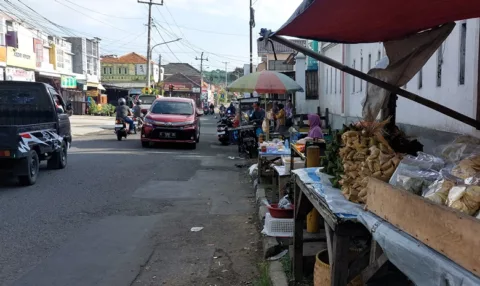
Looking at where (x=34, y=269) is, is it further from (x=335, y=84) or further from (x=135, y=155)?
(x=335, y=84)

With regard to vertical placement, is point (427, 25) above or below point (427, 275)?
above

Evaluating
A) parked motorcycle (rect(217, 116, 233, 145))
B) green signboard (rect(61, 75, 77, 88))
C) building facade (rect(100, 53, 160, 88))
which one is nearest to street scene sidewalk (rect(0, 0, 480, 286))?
parked motorcycle (rect(217, 116, 233, 145))

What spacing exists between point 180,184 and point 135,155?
4.72 m

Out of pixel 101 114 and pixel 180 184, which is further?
pixel 101 114

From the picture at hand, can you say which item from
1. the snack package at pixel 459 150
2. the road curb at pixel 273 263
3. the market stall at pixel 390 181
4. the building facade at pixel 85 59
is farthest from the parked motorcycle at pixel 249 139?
the building facade at pixel 85 59

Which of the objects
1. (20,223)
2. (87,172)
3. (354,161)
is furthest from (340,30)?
(87,172)

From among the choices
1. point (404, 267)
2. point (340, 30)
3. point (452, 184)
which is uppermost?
point (340, 30)

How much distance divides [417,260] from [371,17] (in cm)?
187

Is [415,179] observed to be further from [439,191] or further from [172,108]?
[172,108]

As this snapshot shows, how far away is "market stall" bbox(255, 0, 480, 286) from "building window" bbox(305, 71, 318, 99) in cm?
1647

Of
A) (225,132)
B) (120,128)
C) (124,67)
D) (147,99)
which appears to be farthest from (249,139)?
(124,67)

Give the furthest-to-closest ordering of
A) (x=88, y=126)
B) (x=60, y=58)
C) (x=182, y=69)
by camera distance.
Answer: (x=182, y=69)
(x=60, y=58)
(x=88, y=126)

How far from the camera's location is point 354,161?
3.55 metres

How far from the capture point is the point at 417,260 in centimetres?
219
